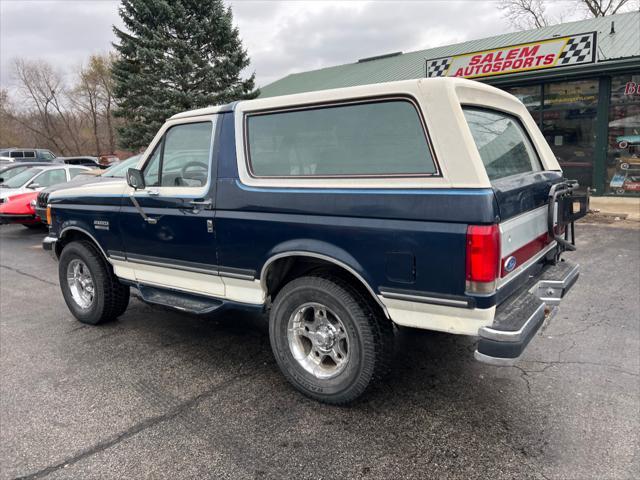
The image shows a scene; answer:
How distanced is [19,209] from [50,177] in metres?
1.31

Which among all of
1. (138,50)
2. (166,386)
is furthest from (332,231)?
(138,50)

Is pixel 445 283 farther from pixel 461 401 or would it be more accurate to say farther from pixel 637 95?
pixel 637 95

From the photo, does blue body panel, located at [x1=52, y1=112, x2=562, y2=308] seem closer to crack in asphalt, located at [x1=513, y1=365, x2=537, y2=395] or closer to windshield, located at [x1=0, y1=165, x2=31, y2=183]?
crack in asphalt, located at [x1=513, y1=365, x2=537, y2=395]

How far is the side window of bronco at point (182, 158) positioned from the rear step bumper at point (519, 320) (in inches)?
90.1

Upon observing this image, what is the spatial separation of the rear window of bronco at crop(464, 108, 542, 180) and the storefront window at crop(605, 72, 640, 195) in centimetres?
947

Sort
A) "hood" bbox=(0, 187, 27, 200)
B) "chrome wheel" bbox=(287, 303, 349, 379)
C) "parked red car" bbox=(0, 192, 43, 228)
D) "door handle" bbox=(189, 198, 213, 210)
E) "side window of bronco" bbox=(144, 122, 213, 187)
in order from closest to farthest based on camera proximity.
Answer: "chrome wheel" bbox=(287, 303, 349, 379) → "door handle" bbox=(189, 198, 213, 210) → "side window of bronco" bbox=(144, 122, 213, 187) → "parked red car" bbox=(0, 192, 43, 228) → "hood" bbox=(0, 187, 27, 200)

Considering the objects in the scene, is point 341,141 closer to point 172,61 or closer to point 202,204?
point 202,204

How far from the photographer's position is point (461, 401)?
126 inches

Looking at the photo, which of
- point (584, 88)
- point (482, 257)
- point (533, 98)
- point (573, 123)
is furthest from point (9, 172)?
point (584, 88)

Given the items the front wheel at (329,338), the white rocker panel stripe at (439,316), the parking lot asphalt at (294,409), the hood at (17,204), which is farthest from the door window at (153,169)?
the hood at (17,204)

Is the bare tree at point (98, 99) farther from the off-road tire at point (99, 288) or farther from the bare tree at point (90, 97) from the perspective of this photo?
the off-road tire at point (99, 288)

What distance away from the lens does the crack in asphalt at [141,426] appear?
8.69ft

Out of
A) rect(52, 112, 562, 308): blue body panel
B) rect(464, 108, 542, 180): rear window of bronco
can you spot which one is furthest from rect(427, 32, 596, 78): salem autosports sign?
rect(52, 112, 562, 308): blue body panel

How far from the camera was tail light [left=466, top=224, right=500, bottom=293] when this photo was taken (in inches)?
97.4
